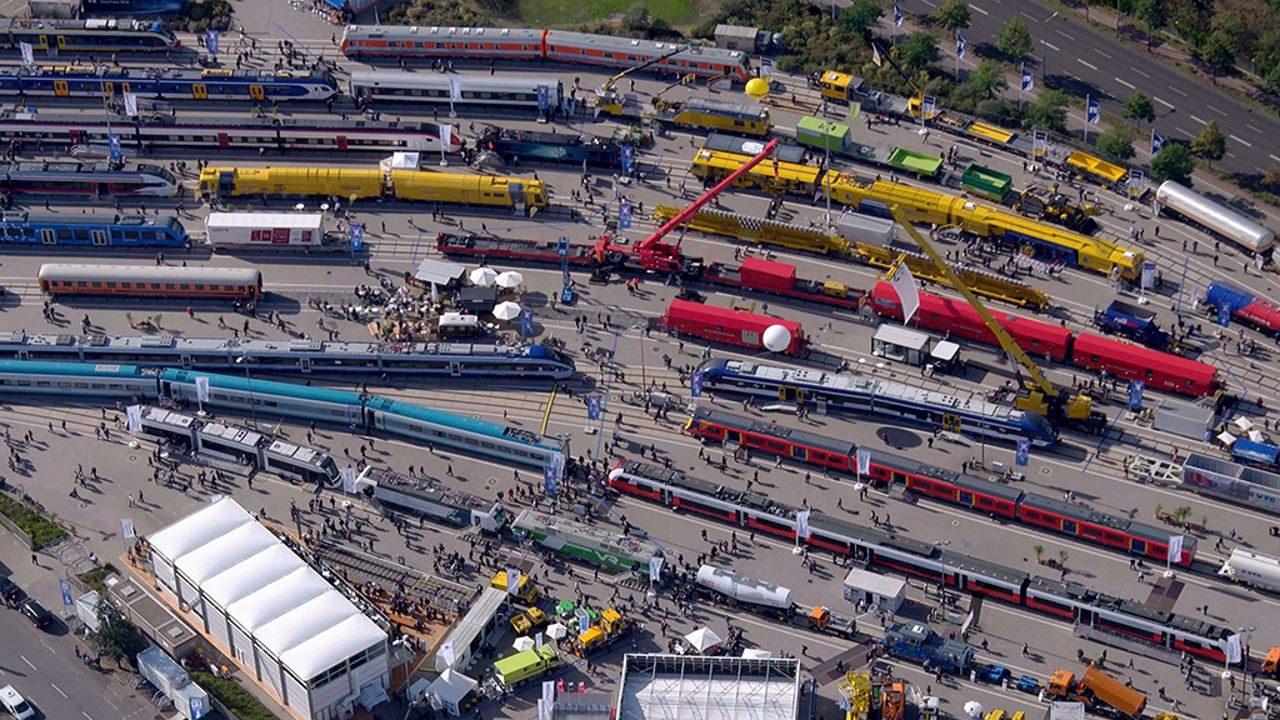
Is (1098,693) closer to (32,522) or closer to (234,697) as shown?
(234,697)

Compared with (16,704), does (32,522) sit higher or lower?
higher

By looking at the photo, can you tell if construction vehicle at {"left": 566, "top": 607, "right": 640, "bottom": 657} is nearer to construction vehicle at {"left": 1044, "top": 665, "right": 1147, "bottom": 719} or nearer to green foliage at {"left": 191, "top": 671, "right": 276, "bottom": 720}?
green foliage at {"left": 191, "top": 671, "right": 276, "bottom": 720}

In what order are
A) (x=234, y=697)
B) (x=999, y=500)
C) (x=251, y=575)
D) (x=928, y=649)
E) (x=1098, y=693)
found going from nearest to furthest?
1. (x=1098, y=693)
2. (x=928, y=649)
3. (x=234, y=697)
4. (x=251, y=575)
5. (x=999, y=500)

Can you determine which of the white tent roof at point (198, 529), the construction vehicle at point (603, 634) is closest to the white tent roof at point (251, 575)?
the white tent roof at point (198, 529)

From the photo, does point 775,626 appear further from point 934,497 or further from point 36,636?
point 36,636

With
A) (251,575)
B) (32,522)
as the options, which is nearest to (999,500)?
(251,575)

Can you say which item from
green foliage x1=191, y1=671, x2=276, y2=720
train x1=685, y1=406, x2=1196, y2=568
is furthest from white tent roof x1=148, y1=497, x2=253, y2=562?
train x1=685, y1=406, x2=1196, y2=568

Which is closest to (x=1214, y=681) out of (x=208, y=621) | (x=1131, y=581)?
(x=1131, y=581)
